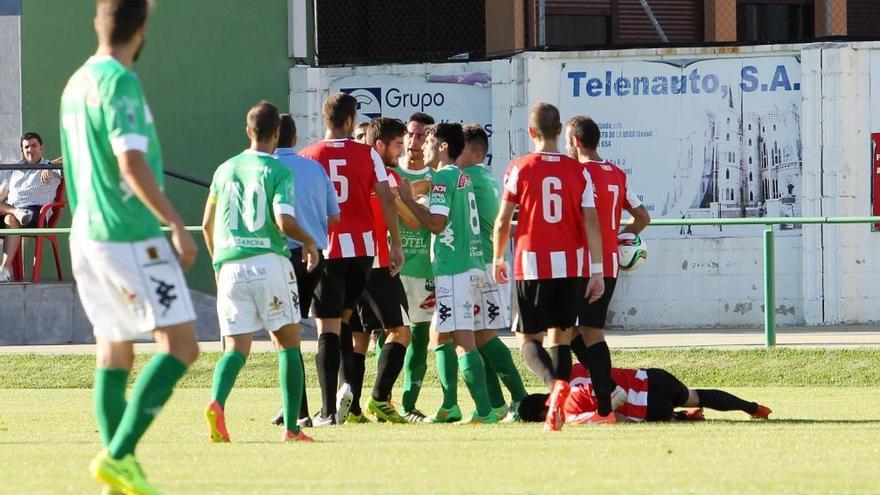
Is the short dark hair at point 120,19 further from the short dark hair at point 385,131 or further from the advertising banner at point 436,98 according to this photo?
the advertising banner at point 436,98

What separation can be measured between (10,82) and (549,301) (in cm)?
1292

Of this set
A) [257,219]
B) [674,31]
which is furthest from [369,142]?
[674,31]

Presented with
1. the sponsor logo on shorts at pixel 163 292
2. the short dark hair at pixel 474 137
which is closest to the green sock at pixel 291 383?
the short dark hair at pixel 474 137

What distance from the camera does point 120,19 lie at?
21.5 feet

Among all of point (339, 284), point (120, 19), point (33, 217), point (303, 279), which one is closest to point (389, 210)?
point (339, 284)

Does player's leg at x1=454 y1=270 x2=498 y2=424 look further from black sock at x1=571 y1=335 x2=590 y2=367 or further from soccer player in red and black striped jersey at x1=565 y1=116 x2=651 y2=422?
black sock at x1=571 y1=335 x2=590 y2=367

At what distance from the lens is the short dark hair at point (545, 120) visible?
1008cm

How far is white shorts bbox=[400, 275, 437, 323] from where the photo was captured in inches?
458

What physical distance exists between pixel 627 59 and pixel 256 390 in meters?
7.53

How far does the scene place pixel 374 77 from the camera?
2114cm

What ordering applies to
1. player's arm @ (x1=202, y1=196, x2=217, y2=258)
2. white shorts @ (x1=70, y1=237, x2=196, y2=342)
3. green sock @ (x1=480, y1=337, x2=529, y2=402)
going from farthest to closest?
green sock @ (x1=480, y1=337, x2=529, y2=402)
player's arm @ (x1=202, y1=196, x2=217, y2=258)
white shorts @ (x1=70, y1=237, x2=196, y2=342)

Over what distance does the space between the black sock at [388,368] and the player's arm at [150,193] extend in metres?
5.06

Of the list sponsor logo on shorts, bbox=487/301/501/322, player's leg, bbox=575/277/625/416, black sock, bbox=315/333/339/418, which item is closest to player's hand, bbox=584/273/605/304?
player's leg, bbox=575/277/625/416

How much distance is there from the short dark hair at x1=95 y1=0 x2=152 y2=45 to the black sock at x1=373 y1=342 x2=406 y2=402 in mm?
5089
